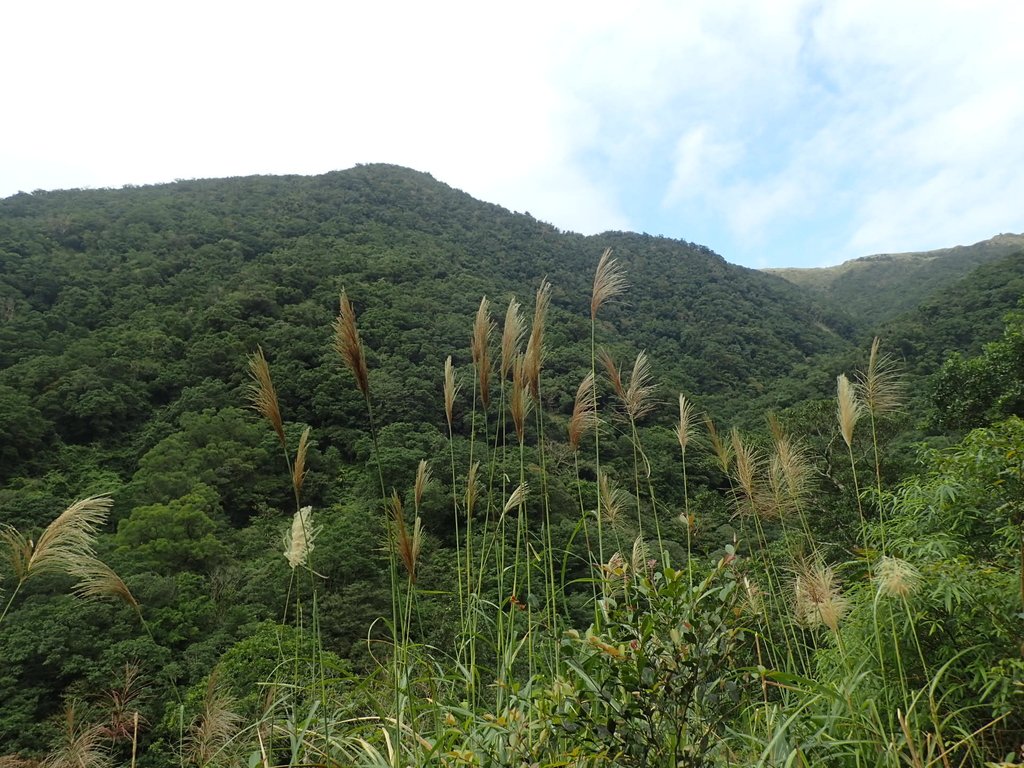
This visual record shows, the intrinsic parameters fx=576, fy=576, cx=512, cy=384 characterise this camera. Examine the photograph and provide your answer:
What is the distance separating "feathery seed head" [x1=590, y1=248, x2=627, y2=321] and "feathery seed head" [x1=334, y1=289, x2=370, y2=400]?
3.31ft

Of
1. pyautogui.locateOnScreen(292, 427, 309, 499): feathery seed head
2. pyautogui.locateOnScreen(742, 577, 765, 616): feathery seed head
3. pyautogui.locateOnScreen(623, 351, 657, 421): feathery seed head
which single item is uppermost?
pyautogui.locateOnScreen(623, 351, 657, 421): feathery seed head

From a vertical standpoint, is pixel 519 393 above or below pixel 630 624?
above

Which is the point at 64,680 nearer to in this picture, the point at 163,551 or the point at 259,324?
the point at 163,551

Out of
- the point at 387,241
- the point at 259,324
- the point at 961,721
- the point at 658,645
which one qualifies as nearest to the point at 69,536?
the point at 658,645

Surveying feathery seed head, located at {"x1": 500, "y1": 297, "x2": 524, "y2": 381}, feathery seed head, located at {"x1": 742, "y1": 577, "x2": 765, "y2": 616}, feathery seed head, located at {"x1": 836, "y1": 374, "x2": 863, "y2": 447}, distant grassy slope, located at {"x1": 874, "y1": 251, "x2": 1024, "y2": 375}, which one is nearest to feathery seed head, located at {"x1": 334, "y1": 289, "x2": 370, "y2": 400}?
feathery seed head, located at {"x1": 500, "y1": 297, "x2": 524, "y2": 381}

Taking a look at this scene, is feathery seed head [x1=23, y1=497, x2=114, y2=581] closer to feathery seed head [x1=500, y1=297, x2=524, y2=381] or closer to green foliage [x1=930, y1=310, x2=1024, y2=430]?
feathery seed head [x1=500, y1=297, x2=524, y2=381]

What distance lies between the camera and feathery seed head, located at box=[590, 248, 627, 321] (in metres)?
2.26

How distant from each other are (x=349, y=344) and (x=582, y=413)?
112 centimetres

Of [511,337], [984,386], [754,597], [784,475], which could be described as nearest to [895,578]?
[754,597]

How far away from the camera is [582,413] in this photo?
7.79 ft

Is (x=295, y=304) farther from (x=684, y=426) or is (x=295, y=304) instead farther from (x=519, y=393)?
(x=519, y=393)

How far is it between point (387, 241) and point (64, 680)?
42142 mm

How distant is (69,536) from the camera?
5.08 ft

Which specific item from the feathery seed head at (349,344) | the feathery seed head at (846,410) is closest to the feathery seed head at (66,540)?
the feathery seed head at (349,344)
